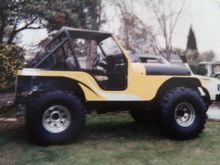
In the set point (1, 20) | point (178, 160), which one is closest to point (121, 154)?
point (178, 160)

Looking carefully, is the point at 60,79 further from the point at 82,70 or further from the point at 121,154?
the point at 121,154

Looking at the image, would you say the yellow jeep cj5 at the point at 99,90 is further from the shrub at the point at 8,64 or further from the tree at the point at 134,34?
the tree at the point at 134,34

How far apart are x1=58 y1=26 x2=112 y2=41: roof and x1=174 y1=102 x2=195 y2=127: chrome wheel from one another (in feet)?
6.62

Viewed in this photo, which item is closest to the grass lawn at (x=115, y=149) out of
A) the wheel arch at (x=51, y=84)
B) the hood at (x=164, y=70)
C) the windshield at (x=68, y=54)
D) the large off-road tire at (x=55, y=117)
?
the large off-road tire at (x=55, y=117)

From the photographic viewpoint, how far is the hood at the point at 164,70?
8484mm

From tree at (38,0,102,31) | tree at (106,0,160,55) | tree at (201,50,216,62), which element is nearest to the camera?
tree at (38,0,102,31)

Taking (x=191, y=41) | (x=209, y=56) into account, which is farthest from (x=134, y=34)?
(x=209, y=56)

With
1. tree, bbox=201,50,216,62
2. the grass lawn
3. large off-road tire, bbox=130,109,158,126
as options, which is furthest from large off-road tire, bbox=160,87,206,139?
tree, bbox=201,50,216,62

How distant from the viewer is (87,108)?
27.3 ft

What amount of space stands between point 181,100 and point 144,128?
131 cm

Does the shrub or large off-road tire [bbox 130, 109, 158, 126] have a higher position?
the shrub

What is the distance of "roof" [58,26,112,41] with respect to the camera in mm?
8398

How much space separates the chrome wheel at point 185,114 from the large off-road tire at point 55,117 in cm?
196

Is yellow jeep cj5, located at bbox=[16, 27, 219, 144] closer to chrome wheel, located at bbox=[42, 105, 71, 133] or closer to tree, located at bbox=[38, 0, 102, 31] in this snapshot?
chrome wheel, located at bbox=[42, 105, 71, 133]
